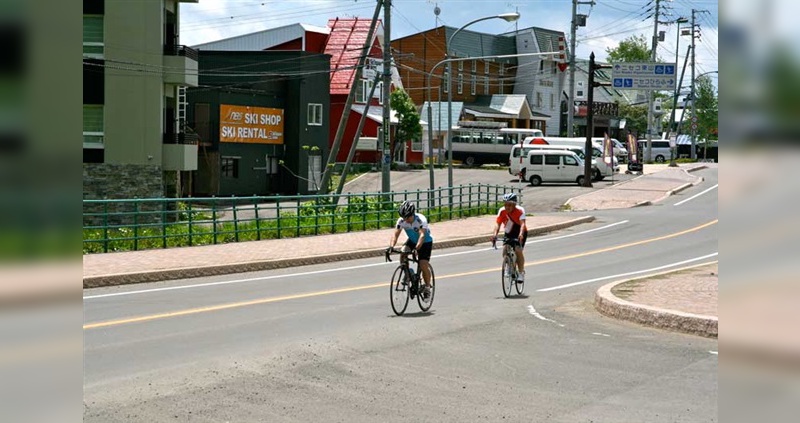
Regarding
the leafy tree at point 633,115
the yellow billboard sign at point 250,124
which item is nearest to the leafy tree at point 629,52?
the leafy tree at point 633,115

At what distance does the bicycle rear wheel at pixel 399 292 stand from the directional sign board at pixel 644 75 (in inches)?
1855

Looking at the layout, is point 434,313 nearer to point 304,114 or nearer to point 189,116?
point 189,116

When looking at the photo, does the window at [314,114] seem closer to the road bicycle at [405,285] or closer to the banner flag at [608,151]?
the banner flag at [608,151]

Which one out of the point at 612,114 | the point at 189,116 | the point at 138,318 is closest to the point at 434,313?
the point at 138,318

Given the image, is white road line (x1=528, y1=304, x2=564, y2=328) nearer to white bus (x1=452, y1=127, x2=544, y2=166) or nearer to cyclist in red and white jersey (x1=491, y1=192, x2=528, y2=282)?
cyclist in red and white jersey (x1=491, y1=192, x2=528, y2=282)

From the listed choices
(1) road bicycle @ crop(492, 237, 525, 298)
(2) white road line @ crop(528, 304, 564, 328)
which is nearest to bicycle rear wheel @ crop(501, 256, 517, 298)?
(1) road bicycle @ crop(492, 237, 525, 298)

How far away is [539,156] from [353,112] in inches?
642

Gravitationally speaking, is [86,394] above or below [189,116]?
below

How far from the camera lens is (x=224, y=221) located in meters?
27.4

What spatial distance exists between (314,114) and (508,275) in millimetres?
43225

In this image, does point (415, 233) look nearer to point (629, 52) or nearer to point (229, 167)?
point (229, 167)

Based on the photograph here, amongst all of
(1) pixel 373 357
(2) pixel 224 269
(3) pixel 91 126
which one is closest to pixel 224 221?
(2) pixel 224 269

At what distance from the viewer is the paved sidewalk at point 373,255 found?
1421 cm
